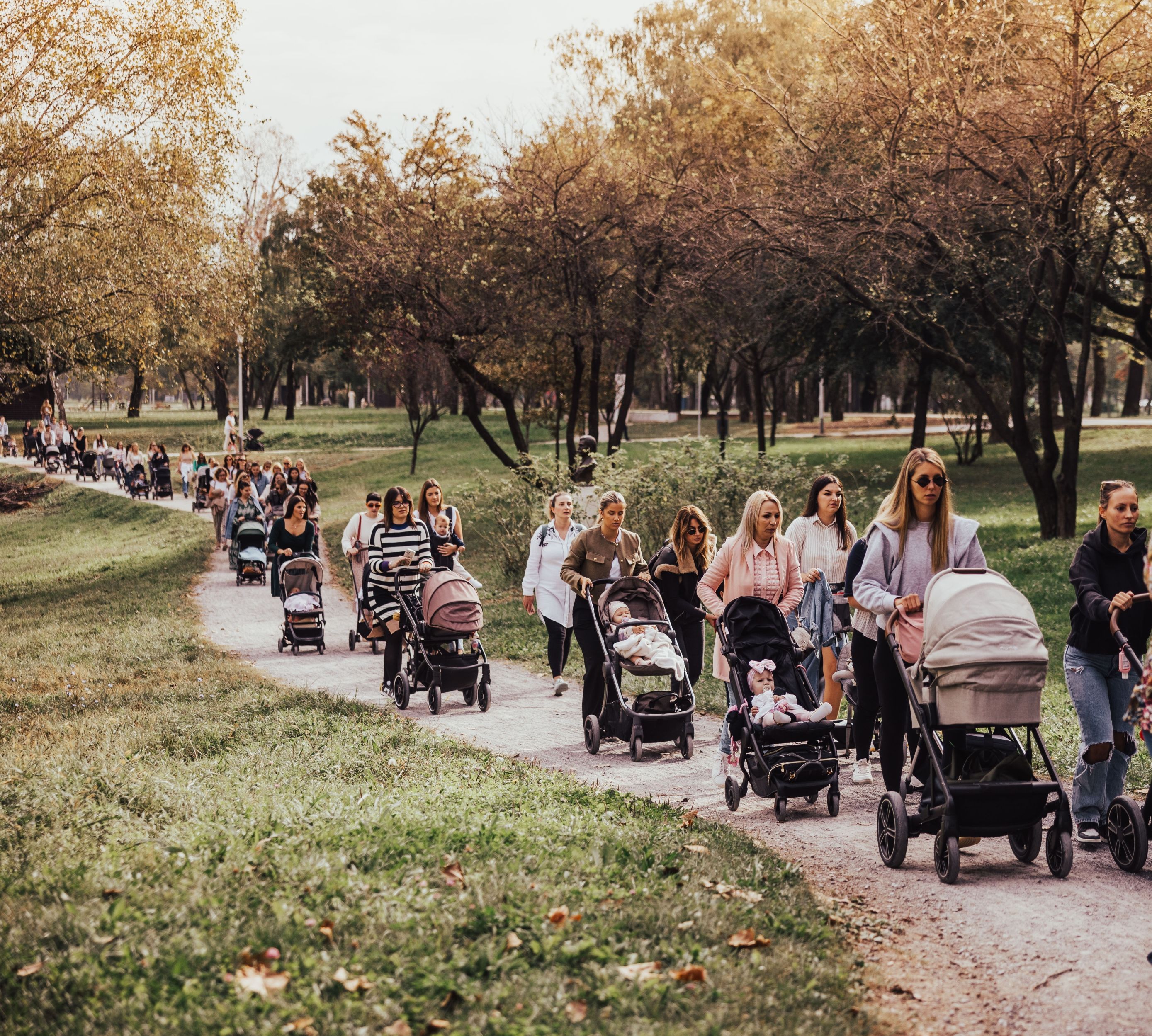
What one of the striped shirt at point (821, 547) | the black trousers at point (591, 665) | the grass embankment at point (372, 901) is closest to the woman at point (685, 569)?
the black trousers at point (591, 665)

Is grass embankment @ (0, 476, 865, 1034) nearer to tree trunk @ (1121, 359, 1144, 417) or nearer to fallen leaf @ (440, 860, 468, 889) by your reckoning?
fallen leaf @ (440, 860, 468, 889)

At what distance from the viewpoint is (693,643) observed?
9875 mm

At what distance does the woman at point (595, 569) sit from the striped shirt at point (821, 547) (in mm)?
1177

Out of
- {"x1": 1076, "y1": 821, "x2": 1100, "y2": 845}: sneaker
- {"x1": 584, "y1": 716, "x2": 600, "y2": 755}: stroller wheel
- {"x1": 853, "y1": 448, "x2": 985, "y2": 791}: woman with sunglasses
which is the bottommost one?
{"x1": 584, "y1": 716, "x2": 600, "y2": 755}: stroller wheel

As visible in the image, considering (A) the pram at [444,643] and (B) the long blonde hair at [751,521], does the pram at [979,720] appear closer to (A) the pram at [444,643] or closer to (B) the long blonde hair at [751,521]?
(B) the long blonde hair at [751,521]

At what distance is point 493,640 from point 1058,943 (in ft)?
32.7

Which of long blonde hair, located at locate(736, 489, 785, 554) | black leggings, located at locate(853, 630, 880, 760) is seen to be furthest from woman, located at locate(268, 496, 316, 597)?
black leggings, located at locate(853, 630, 880, 760)

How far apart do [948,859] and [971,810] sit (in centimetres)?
27

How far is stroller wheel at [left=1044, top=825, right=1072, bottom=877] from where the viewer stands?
580cm

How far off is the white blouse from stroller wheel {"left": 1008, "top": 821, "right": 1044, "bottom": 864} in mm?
5213

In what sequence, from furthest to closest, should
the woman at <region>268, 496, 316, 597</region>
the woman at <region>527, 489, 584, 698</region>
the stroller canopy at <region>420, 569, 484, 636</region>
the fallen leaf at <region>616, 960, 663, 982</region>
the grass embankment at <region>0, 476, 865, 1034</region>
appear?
the woman at <region>268, 496, 316, 597</region> → the woman at <region>527, 489, 584, 698</region> → the stroller canopy at <region>420, 569, 484, 636</region> → the fallen leaf at <region>616, 960, 663, 982</region> → the grass embankment at <region>0, 476, 865, 1034</region>

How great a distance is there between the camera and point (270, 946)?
4223mm

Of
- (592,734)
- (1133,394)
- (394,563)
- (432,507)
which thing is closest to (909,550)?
(592,734)

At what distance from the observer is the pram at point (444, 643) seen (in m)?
10.6
